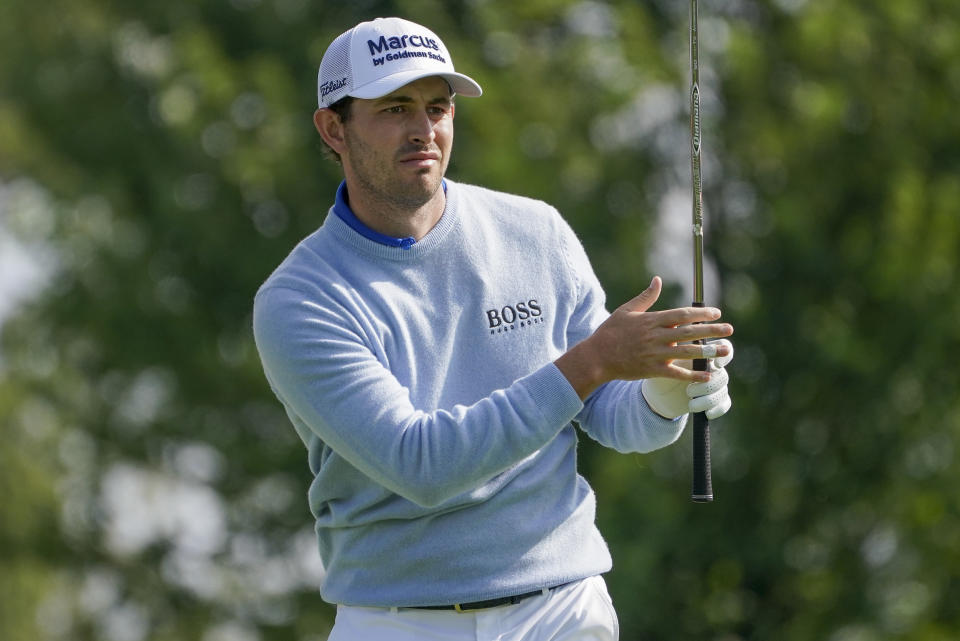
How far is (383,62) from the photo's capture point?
3633 millimetres

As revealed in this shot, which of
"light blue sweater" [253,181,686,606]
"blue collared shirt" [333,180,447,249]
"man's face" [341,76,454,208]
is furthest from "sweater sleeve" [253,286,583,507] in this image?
"man's face" [341,76,454,208]

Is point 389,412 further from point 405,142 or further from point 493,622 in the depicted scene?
point 405,142

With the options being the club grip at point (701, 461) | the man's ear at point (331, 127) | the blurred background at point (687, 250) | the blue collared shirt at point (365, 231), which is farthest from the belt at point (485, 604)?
the blurred background at point (687, 250)

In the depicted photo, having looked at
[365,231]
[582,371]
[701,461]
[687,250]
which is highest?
[365,231]

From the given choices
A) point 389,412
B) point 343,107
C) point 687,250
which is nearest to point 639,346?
point 389,412

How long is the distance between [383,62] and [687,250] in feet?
29.1

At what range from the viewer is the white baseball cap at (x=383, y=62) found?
3611 millimetres

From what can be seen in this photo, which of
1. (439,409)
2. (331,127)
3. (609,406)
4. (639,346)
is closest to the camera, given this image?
(639,346)

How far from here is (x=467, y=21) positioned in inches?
561

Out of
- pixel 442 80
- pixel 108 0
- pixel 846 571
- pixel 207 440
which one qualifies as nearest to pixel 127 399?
pixel 207 440

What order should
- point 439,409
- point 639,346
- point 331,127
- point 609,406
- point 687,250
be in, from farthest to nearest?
point 687,250, point 331,127, point 609,406, point 439,409, point 639,346

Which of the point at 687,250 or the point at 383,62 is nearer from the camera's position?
the point at 383,62

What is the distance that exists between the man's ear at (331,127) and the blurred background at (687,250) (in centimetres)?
761

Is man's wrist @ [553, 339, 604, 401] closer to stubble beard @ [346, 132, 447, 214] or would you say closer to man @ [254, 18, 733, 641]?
man @ [254, 18, 733, 641]
